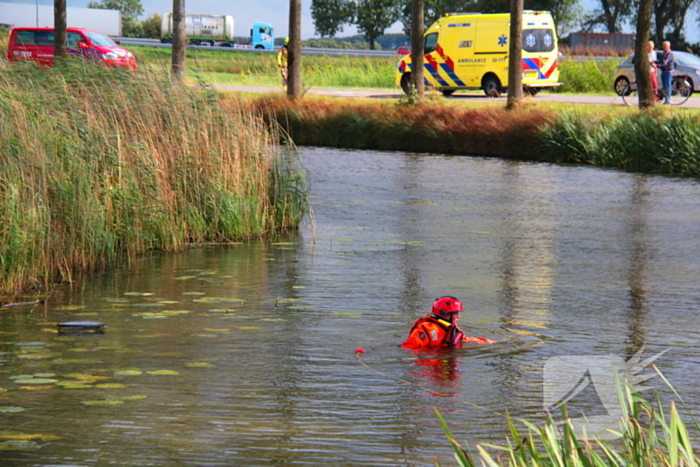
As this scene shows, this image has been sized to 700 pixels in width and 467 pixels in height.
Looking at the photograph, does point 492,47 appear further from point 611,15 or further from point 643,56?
point 611,15

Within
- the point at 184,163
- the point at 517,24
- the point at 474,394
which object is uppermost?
the point at 517,24

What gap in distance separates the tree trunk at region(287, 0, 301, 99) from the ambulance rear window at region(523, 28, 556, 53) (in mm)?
7048

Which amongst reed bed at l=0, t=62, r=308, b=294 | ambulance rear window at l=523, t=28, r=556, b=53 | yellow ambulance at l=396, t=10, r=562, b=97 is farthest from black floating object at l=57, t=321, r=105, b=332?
ambulance rear window at l=523, t=28, r=556, b=53

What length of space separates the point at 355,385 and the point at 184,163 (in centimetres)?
570

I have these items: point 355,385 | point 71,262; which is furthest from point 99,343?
point 71,262

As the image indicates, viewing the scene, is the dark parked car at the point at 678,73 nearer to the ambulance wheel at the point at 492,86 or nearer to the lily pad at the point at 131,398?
the ambulance wheel at the point at 492,86

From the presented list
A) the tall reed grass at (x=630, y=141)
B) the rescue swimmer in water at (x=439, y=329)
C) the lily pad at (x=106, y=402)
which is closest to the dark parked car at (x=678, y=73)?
the tall reed grass at (x=630, y=141)

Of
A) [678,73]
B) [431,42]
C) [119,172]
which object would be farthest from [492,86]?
[119,172]

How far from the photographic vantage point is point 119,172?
33.7 feet

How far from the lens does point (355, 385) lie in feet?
20.3

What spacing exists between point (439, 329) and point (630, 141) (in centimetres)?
1445

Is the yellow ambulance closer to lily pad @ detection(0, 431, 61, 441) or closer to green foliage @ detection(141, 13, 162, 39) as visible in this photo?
lily pad @ detection(0, 431, 61, 441)

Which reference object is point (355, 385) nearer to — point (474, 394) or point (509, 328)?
point (474, 394)

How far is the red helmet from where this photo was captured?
22.5 ft
